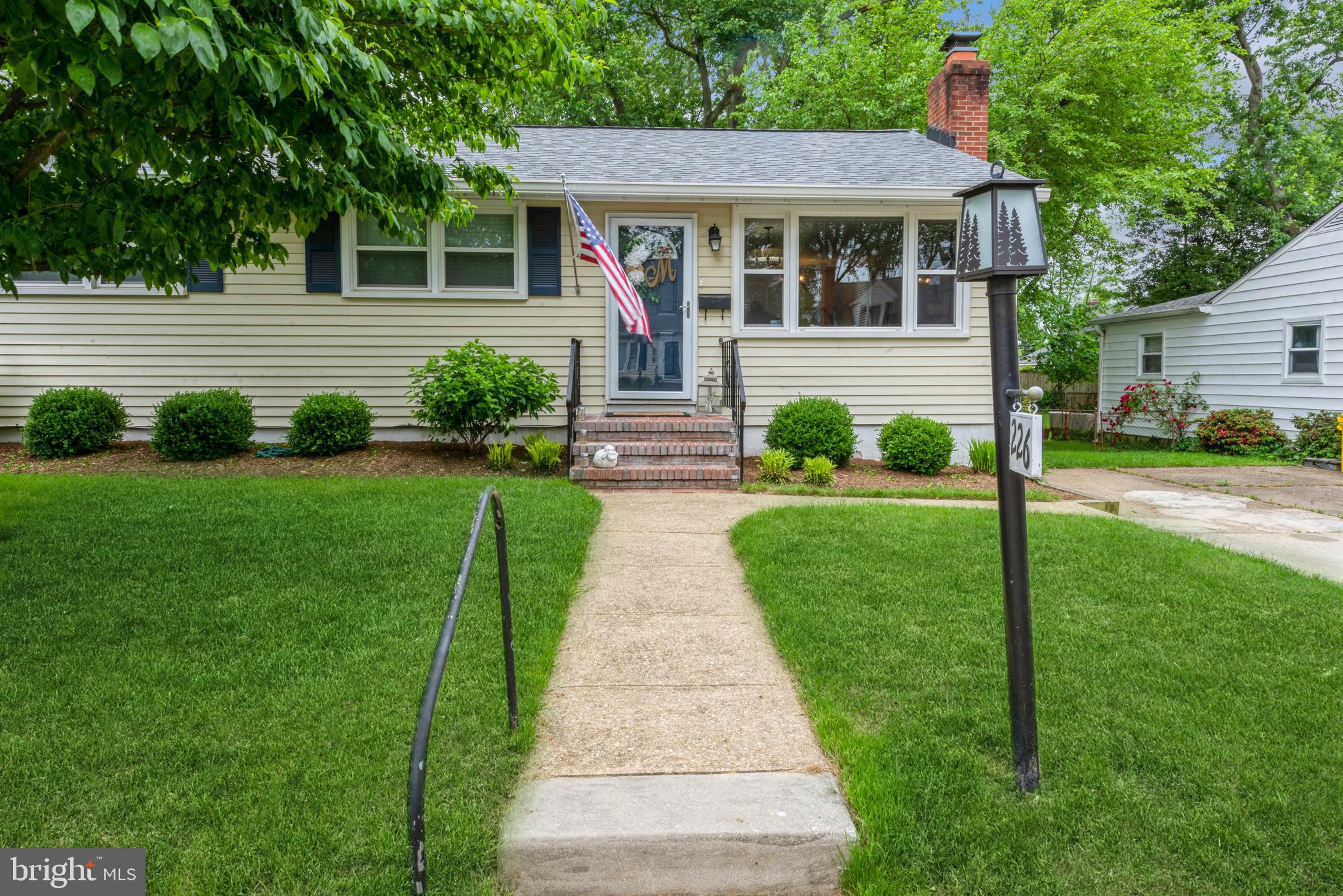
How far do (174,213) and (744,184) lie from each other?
5.90m

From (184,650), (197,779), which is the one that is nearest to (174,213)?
(184,650)

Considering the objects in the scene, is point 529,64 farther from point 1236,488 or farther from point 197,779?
point 1236,488

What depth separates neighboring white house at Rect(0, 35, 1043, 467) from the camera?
8.94 meters

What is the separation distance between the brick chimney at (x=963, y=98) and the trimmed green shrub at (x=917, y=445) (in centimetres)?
483

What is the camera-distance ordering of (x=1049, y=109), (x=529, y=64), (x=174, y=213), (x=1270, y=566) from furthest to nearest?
(x=1049, y=109) < (x=529, y=64) < (x=1270, y=566) < (x=174, y=213)

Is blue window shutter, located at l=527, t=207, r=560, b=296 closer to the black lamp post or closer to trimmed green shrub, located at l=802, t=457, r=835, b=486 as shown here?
trimmed green shrub, located at l=802, t=457, r=835, b=486

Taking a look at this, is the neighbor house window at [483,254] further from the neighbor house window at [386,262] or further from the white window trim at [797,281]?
the white window trim at [797,281]

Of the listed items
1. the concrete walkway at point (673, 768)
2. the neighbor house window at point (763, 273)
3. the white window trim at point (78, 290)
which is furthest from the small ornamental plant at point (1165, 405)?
the white window trim at point (78, 290)

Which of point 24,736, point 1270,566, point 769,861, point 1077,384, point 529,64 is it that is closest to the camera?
point 769,861

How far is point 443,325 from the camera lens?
9.08 meters

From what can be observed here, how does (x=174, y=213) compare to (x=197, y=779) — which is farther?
(x=174, y=213)

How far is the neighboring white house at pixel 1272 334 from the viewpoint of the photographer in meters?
11.4

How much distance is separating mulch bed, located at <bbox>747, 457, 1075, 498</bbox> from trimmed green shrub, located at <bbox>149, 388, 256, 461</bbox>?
5.41m

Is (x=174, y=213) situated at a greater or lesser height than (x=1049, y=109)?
lesser
